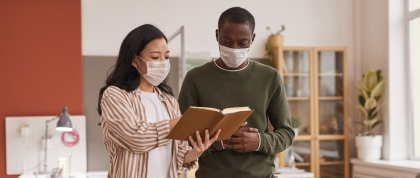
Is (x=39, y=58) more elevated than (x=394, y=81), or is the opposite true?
(x=39, y=58)

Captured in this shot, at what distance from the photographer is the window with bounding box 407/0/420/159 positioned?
5.98 metres

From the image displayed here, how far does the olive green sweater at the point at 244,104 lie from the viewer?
2.14 m

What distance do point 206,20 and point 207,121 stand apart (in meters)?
4.44

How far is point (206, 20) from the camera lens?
621 centimetres

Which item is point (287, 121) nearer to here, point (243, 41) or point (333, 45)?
point (243, 41)

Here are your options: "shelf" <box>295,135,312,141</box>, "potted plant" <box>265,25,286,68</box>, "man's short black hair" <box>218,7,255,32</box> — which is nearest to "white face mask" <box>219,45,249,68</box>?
"man's short black hair" <box>218,7,255,32</box>

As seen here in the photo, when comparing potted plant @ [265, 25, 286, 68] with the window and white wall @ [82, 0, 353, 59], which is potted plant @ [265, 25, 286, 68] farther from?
the window

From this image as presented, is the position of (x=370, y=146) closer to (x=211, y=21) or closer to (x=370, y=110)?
(x=370, y=110)

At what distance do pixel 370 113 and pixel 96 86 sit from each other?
3013mm

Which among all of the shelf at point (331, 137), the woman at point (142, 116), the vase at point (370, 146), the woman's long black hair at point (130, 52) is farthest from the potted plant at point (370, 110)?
the woman's long black hair at point (130, 52)

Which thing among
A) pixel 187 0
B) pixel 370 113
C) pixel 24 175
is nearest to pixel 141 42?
pixel 24 175

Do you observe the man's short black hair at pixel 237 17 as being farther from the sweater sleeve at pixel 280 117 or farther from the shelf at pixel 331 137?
the shelf at pixel 331 137

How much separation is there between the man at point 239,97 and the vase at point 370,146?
13.5 ft

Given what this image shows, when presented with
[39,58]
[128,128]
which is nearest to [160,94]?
[128,128]
